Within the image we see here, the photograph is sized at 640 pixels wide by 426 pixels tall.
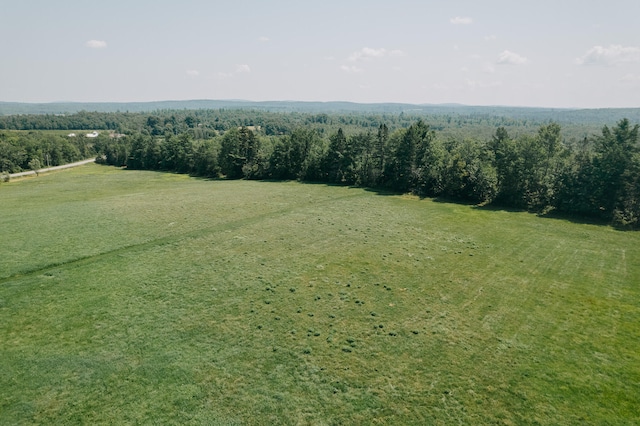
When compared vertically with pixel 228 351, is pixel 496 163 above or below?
above

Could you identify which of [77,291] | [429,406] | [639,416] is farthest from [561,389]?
[77,291]

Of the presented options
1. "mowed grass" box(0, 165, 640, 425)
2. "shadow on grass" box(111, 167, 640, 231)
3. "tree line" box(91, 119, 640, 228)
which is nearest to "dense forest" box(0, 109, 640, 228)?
"tree line" box(91, 119, 640, 228)

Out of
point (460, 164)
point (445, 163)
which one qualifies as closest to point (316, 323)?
point (460, 164)

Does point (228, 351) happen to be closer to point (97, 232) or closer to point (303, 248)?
point (303, 248)

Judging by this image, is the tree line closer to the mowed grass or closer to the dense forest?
the dense forest

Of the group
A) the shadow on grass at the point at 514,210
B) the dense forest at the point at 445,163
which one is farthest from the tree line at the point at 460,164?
the shadow on grass at the point at 514,210

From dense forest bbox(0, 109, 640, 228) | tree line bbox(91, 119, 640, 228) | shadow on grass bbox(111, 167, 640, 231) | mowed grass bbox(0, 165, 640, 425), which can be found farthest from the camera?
dense forest bbox(0, 109, 640, 228)

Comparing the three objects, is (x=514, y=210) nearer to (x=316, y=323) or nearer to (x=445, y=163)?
(x=445, y=163)

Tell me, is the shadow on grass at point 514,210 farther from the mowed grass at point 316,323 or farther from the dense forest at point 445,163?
the mowed grass at point 316,323
